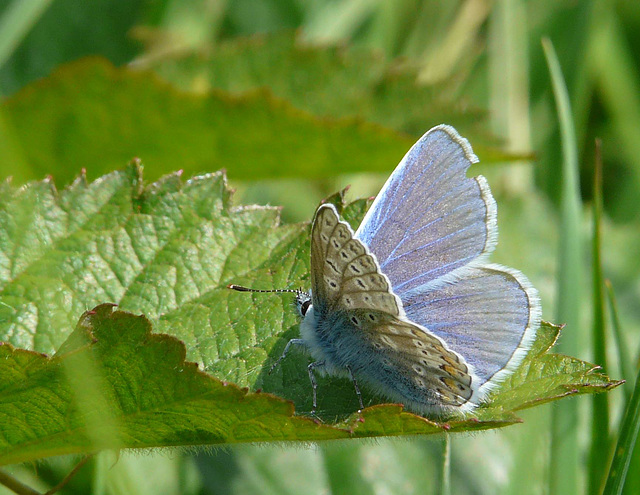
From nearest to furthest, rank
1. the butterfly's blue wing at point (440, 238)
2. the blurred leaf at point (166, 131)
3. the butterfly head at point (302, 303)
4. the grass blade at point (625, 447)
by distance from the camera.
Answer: the grass blade at point (625, 447), the butterfly's blue wing at point (440, 238), the butterfly head at point (302, 303), the blurred leaf at point (166, 131)

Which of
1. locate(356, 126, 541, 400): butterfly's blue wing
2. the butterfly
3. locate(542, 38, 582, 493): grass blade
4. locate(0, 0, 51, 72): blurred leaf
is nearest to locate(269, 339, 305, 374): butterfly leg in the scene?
the butterfly

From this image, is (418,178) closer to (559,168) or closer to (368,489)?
(368,489)

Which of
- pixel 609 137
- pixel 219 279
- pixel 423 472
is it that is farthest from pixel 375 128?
pixel 609 137

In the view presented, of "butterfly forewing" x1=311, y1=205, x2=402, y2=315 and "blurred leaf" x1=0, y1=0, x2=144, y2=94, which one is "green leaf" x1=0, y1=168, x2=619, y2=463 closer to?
"butterfly forewing" x1=311, y1=205, x2=402, y2=315

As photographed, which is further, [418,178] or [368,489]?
[368,489]

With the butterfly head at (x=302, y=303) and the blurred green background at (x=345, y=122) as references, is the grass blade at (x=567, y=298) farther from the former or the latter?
the butterfly head at (x=302, y=303)

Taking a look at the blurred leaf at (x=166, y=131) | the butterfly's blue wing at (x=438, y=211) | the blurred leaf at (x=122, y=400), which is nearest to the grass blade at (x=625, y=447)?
the butterfly's blue wing at (x=438, y=211)

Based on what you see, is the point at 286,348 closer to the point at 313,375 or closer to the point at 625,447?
the point at 313,375
